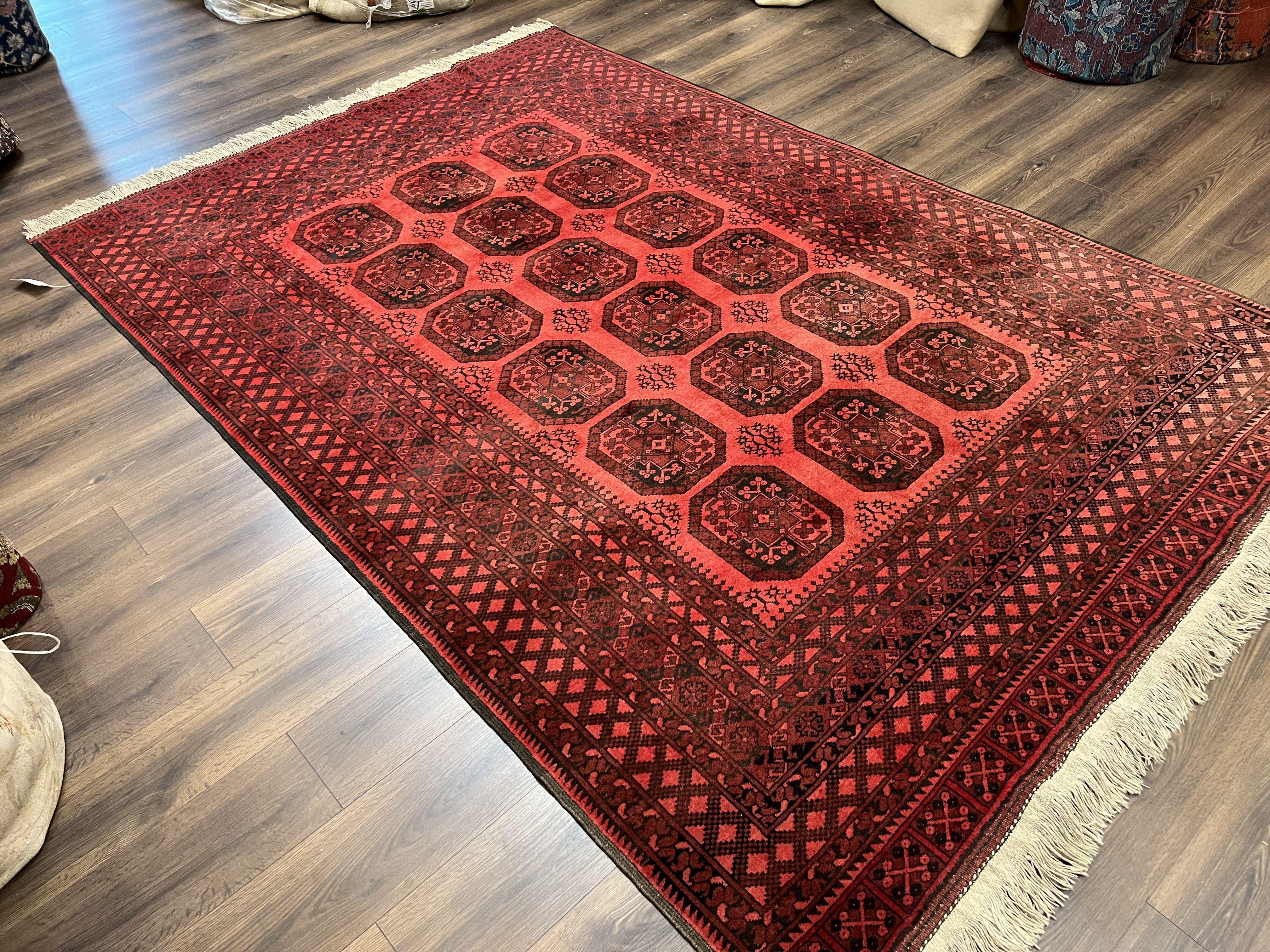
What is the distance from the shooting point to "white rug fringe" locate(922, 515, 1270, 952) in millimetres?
1308

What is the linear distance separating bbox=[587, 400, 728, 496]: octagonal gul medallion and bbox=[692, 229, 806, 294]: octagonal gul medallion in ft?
1.59

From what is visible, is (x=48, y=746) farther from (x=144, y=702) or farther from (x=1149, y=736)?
(x=1149, y=736)

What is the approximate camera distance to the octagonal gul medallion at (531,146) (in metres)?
2.90

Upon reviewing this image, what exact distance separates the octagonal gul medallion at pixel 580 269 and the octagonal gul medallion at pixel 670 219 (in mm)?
105

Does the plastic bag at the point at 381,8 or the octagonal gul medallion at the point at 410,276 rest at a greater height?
the plastic bag at the point at 381,8

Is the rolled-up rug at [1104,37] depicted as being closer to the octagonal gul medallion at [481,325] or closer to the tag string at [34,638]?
the octagonal gul medallion at [481,325]

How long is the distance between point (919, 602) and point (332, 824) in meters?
1.04

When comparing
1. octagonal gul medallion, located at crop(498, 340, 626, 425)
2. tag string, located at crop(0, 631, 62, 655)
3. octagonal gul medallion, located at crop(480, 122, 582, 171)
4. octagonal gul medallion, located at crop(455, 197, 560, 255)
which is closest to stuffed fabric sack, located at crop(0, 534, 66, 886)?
tag string, located at crop(0, 631, 62, 655)

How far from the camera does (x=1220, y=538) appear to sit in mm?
1761

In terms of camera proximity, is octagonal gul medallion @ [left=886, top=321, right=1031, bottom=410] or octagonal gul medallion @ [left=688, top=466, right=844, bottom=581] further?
octagonal gul medallion @ [left=886, top=321, right=1031, bottom=410]

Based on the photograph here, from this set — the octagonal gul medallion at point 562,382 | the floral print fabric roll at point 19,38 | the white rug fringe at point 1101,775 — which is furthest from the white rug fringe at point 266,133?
the white rug fringe at point 1101,775

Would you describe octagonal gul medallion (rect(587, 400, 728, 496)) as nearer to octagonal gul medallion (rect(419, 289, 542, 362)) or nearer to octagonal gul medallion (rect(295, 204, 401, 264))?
octagonal gul medallion (rect(419, 289, 542, 362))

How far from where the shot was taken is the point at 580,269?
8.18ft

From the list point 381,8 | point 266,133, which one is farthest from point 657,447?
point 381,8
